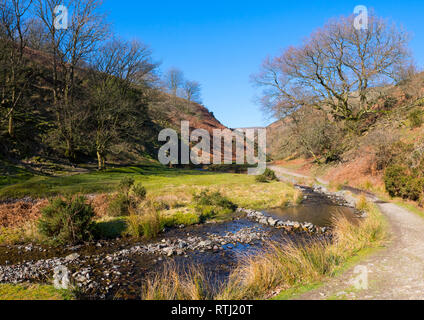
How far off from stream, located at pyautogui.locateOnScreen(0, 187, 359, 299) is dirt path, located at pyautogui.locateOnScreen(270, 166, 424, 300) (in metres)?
3.39

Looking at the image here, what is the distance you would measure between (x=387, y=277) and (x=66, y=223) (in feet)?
40.9

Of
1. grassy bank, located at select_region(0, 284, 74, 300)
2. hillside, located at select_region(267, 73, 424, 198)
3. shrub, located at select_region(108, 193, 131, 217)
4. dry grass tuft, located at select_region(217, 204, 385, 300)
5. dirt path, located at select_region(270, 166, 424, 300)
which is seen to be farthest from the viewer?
hillside, located at select_region(267, 73, 424, 198)

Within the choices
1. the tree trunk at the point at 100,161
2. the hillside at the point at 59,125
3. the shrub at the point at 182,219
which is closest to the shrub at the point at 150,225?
the shrub at the point at 182,219

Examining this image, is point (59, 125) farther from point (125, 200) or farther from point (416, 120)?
point (416, 120)

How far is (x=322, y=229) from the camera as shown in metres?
13.6

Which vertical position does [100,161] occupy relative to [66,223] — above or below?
above

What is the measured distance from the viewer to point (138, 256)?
34.4 ft

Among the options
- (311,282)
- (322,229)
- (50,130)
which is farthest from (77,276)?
(50,130)

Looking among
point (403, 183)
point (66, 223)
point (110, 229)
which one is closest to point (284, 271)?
point (110, 229)

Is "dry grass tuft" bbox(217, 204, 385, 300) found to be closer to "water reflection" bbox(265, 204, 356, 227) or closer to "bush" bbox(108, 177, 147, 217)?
"water reflection" bbox(265, 204, 356, 227)

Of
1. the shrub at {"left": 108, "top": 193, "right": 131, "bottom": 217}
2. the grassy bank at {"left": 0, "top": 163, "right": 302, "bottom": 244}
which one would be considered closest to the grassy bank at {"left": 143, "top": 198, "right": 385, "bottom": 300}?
the grassy bank at {"left": 0, "top": 163, "right": 302, "bottom": 244}

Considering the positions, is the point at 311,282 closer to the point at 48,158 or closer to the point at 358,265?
the point at 358,265

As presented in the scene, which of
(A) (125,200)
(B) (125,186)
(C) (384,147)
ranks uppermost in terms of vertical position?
(C) (384,147)

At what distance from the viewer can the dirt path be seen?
19.1 ft
